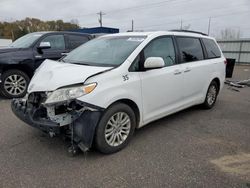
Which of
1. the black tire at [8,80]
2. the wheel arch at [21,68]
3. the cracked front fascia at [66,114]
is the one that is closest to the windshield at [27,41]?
the wheel arch at [21,68]

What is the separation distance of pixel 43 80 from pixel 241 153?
3018 mm

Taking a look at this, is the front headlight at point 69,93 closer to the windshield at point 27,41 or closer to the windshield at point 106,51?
the windshield at point 106,51

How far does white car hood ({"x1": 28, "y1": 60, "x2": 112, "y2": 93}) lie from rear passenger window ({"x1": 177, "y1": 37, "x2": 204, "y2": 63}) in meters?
1.83

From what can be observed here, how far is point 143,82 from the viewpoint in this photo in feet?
11.8

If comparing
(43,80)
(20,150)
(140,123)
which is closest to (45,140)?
(20,150)

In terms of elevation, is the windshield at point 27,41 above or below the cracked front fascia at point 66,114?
above

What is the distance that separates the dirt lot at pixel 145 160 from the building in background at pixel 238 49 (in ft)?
50.7

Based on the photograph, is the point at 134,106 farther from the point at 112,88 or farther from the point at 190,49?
the point at 190,49

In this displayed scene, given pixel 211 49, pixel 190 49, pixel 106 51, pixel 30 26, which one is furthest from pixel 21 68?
pixel 30 26

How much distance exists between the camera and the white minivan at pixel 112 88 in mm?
2992

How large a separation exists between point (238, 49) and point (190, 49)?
15808mm

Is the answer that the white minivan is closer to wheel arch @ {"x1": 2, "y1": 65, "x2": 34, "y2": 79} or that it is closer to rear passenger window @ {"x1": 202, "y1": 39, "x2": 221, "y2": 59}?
rear passenger window @ {"x1": 202, "y1": 39, "x2": 221, "y2": 59}

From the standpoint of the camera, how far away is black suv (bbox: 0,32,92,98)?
5926 millimetres

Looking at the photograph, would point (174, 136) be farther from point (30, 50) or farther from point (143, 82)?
point (30, 50)
